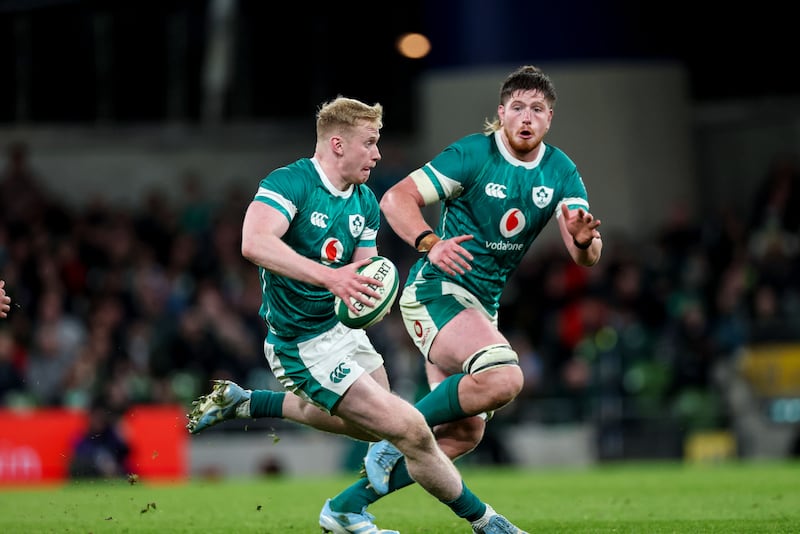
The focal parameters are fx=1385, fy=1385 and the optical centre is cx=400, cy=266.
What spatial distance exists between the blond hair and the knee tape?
4.34 feet

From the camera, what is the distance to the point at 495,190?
778 cm

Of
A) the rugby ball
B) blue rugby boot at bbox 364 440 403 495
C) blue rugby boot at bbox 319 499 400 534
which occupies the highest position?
the rugby ball

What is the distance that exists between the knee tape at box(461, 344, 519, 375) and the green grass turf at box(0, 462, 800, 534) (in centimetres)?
115

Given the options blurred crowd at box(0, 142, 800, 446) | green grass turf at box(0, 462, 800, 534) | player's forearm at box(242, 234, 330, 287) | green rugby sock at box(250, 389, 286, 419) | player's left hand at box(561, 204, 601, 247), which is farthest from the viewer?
blurred crowd at box(0, 142, 800, 446)

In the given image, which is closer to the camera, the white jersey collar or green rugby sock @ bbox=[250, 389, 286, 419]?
the white jersey collar

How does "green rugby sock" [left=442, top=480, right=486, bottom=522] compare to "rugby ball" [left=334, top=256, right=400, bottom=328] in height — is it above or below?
below

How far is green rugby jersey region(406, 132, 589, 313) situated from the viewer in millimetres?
7766

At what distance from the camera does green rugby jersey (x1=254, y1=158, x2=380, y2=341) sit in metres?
7.09

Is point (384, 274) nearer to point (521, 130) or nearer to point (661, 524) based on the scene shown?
point (521, 130)

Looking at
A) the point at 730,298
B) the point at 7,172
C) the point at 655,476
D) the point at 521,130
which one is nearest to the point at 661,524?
the point at 521,130

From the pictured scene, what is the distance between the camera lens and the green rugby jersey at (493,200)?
777cm

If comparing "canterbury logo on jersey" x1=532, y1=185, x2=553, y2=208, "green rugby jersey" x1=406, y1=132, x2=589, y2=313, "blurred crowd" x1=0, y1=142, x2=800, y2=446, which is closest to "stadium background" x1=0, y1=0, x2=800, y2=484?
"blurred crowd" x1=0, y1=142, x2=800, y2=446

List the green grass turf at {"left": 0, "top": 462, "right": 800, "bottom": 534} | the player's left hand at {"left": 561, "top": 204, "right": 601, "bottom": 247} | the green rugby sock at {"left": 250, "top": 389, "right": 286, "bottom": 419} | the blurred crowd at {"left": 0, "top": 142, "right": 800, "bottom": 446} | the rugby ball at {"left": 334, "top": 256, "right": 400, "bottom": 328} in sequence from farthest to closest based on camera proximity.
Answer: the blurred crowd at {"left": 0, "top": 142, "right": 800, "bottom": 446}, the green grass turf at {"left": 0, "top": 462, "right": 800, "bottom": 534}, the green rugby sock at {"left": 250, "top": 389, "right": 286, "bottom": 419}, the player's left hand at {"left": 561, "top": 204, "right": 601, "bottom": 247}, the rugby ball at {"left": 334, "top": 256, "right": 400, "bottom": 328}

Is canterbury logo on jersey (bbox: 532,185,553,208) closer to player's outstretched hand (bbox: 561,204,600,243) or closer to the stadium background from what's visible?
player's outstretched hand (bbox: 561,204,600,243)
